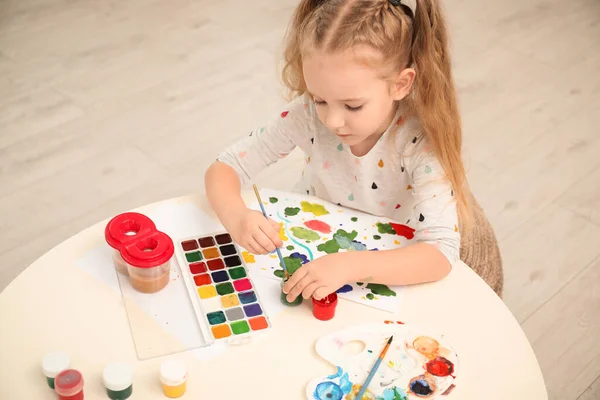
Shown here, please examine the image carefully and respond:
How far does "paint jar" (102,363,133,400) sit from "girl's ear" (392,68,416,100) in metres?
0.62

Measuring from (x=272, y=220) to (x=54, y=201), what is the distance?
1.08 meters

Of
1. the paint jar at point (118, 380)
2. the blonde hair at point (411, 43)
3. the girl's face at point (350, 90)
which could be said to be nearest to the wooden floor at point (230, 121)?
the blonde hair at point (411, 43)

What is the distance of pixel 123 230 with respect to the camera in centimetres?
113

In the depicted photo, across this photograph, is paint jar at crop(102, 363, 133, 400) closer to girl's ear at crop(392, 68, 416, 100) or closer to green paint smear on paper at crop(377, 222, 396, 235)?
green paint smear on paper at crop(377, 222, 396, 235)

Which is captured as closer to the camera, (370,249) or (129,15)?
(370,249)

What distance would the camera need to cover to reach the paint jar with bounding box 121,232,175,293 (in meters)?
1.04

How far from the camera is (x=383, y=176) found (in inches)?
54.3

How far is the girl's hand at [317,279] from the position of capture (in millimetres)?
1062

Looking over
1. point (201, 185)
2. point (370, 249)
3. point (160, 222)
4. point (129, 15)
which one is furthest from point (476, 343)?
point (129, 15)

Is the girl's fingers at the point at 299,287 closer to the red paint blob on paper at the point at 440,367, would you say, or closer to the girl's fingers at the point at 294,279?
the girl's fingers at the point at 294,279

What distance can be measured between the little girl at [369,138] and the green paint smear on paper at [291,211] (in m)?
0.07

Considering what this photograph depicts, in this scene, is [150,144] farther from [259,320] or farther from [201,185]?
[259,320]

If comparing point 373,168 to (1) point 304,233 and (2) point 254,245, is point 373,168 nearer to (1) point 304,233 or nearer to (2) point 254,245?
(1) point 304,233

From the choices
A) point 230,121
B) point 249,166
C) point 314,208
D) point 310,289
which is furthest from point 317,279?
point 230,121
